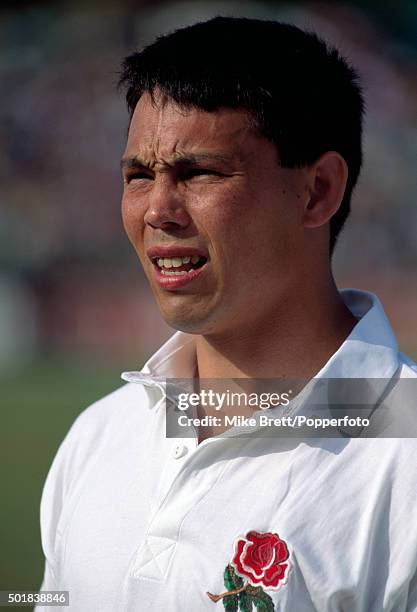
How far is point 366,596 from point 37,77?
10586 mm

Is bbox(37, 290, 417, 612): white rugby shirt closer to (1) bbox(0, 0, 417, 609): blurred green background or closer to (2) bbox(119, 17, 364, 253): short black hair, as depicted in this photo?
(2) bbox(119, 17, 364, 253): short black hair

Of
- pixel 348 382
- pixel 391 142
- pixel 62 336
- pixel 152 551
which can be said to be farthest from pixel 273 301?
pixel 391 142

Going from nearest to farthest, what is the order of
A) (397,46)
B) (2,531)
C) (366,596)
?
1. (366,596)
2. (2,531)
3. (397,46)

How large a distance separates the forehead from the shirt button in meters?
0.48

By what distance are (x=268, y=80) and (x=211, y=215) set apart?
0.26 meters

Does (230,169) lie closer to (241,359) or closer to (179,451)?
(241,359)

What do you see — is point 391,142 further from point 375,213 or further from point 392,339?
point 392,339

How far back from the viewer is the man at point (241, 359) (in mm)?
1315

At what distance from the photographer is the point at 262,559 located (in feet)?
4.30

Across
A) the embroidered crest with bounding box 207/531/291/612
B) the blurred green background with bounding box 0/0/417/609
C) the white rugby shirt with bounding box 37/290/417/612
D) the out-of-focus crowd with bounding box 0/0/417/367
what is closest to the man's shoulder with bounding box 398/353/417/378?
the white rugby shirt with bounding box 37/290/417/612

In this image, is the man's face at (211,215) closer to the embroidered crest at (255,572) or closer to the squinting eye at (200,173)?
the squinting eye at (200,173)

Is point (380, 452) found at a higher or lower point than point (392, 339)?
lower

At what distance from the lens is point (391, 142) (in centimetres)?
1034

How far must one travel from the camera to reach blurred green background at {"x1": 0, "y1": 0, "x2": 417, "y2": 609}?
960 centimetres
